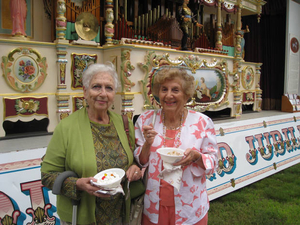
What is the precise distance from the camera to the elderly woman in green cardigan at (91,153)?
4.11 ft

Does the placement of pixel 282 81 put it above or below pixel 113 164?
above

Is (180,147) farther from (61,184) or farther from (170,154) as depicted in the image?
(61,184)

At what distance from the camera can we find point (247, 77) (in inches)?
237

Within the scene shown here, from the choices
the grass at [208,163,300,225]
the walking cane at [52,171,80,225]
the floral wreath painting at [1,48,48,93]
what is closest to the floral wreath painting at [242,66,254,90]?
the grass at [208,163,300,225]

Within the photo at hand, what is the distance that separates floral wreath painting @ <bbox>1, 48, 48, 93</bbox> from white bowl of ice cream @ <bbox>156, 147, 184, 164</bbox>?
2.47m

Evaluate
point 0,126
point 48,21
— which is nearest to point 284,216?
point 0,126

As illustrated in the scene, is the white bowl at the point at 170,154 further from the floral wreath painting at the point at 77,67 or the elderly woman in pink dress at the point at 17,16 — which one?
the elderly woman in pink dress at the point at 17,16

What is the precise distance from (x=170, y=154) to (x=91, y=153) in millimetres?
398

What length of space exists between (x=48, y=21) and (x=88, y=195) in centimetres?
370

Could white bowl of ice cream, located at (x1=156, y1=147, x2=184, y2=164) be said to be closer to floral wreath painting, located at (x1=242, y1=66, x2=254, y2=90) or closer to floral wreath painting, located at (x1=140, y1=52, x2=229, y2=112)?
floral wreath painting, located at (x1=140, y1=52, x2=229, y2=112)

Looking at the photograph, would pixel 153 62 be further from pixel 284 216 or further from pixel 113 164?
pixel 113 164

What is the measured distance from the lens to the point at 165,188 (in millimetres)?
1484

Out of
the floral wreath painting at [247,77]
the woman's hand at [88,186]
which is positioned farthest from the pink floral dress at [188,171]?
the floral wreath painting at [247,77]

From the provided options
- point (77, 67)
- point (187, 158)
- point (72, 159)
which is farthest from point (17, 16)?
point (187, 158)
